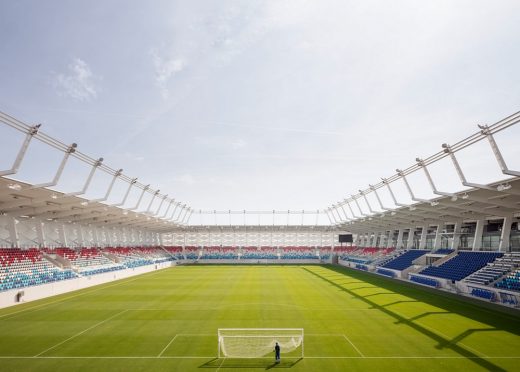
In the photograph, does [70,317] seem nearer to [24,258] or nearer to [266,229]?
[24,258]

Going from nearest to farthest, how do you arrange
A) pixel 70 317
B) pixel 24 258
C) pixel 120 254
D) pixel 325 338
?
pixel 325 338 < pixel 70 317 < pixel 24 258 < pixel 120 254

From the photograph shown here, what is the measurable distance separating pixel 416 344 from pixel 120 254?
49.2 meters

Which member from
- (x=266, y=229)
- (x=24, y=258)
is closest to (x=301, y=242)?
(x=266, y=229)

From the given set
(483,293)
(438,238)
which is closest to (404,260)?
(438,238)

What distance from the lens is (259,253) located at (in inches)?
3191

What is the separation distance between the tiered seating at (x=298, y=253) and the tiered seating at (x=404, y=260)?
27.5 metres

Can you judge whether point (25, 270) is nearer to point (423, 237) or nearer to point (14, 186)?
point (14, 186)

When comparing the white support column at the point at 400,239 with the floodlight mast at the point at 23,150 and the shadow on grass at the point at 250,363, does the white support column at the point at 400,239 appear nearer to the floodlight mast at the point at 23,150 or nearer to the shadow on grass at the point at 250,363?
the shadow on grass at the point at 250,363

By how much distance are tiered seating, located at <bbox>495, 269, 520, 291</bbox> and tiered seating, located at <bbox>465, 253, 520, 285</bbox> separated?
108 cm

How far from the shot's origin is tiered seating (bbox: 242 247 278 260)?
75875 millimetres

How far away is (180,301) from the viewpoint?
27438 millimetres

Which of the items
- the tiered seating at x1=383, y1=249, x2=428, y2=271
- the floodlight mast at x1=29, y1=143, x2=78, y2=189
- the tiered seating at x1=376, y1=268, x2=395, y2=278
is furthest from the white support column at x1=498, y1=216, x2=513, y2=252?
the floodlight mast at x1=29, y1=143, x2=78, y2=189

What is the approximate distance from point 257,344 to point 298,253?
65620 millimetres

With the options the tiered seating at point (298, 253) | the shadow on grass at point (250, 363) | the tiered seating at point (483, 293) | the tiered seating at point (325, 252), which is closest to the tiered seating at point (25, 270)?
the shadow on grass at point (250, 363)
